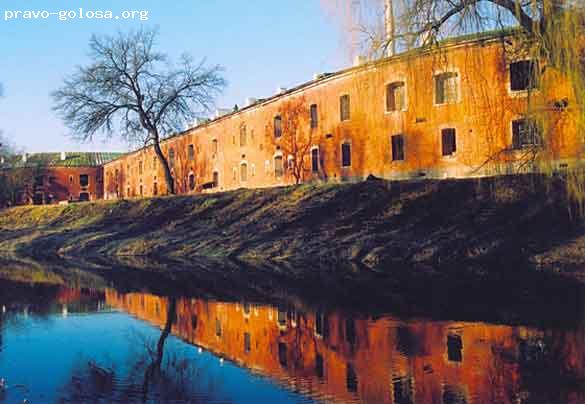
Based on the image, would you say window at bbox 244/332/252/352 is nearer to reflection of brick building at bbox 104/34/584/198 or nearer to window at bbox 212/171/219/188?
reflection of brick building at bbox 104/34/584/198

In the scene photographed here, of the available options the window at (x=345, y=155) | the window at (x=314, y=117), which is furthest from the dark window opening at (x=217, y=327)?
the window at (x=314, y=117)

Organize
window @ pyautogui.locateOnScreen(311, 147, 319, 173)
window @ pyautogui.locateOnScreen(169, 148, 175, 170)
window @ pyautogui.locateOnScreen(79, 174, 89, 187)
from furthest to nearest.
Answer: window @ pyautogui.locateOnScreen(79, 174, 89, 187)
window @ pyautogui.locateOnScreen(169, 148, 175, 170)
window @ pyautogui.locateOnScreen(311, 147, 319, 173)

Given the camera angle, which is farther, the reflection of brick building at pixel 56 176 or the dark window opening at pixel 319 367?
the reflection of brick building at pixel 56 176

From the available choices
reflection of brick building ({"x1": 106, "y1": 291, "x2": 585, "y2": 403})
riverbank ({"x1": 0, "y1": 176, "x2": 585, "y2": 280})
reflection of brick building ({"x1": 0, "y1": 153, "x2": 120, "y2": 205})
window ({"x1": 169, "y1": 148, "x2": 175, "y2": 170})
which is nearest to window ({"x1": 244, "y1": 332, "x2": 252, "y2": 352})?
reflection of brick building ({"x1": 106, "y1": 291, "x2": 585, "y2": 403})

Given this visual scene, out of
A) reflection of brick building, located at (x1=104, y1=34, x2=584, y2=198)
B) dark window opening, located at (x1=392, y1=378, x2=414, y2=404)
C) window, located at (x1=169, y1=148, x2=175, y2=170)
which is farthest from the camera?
window, located at (x1=169, y1=148, x2=175, y2=170)

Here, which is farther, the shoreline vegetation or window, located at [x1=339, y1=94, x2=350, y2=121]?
window, located at [x1=339, y1=94, x2=350, y2=121]

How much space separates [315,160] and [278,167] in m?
4.43

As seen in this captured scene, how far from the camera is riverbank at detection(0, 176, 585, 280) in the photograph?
20.8m

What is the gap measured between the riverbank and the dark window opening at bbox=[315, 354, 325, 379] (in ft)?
28.5

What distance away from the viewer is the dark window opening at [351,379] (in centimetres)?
747

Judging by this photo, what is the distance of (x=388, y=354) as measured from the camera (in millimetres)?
9164

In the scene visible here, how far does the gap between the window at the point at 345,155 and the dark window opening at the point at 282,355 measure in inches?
1130

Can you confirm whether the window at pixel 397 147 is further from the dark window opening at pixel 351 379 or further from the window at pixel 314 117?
the dark window opening at pixel 351 379

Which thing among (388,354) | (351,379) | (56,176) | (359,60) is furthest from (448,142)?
(56,176)
